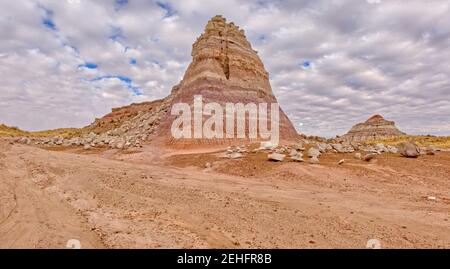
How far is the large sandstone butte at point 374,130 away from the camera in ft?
300

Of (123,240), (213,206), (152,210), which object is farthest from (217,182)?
(123,240)

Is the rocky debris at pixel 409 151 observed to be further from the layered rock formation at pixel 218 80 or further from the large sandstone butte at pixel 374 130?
the large sandstone butte at pixel 374 130

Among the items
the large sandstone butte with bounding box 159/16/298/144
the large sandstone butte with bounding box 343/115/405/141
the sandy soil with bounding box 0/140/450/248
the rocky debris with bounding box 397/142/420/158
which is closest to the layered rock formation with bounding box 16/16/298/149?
the large sandstone butte with bounding box 159/16/298/144

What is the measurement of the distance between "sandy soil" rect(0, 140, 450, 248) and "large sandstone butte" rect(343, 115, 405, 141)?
→ 282 feet

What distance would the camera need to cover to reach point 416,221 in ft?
23.6

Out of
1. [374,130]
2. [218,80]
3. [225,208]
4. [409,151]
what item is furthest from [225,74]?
[374,130]

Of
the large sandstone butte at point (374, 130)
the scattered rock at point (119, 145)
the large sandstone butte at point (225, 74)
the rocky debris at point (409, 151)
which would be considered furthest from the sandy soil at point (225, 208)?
the large sandstone butte at point (374, 130)

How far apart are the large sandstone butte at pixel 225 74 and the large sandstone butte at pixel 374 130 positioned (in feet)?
222

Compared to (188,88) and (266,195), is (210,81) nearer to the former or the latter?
(188,88)

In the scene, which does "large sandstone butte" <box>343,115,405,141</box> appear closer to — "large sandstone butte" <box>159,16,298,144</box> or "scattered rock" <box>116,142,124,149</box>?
"large sandstone butte" <box>159,16,298,144</box>

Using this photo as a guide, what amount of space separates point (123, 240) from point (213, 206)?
3217mm

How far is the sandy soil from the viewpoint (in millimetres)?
5648

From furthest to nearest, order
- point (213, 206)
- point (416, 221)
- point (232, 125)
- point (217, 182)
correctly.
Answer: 1. point (232, 125)
2. point (217, 182)
3. point (213, 206)
4. point (416, 221)

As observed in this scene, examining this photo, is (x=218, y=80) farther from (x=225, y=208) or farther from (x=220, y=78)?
(x=225, y=208)
